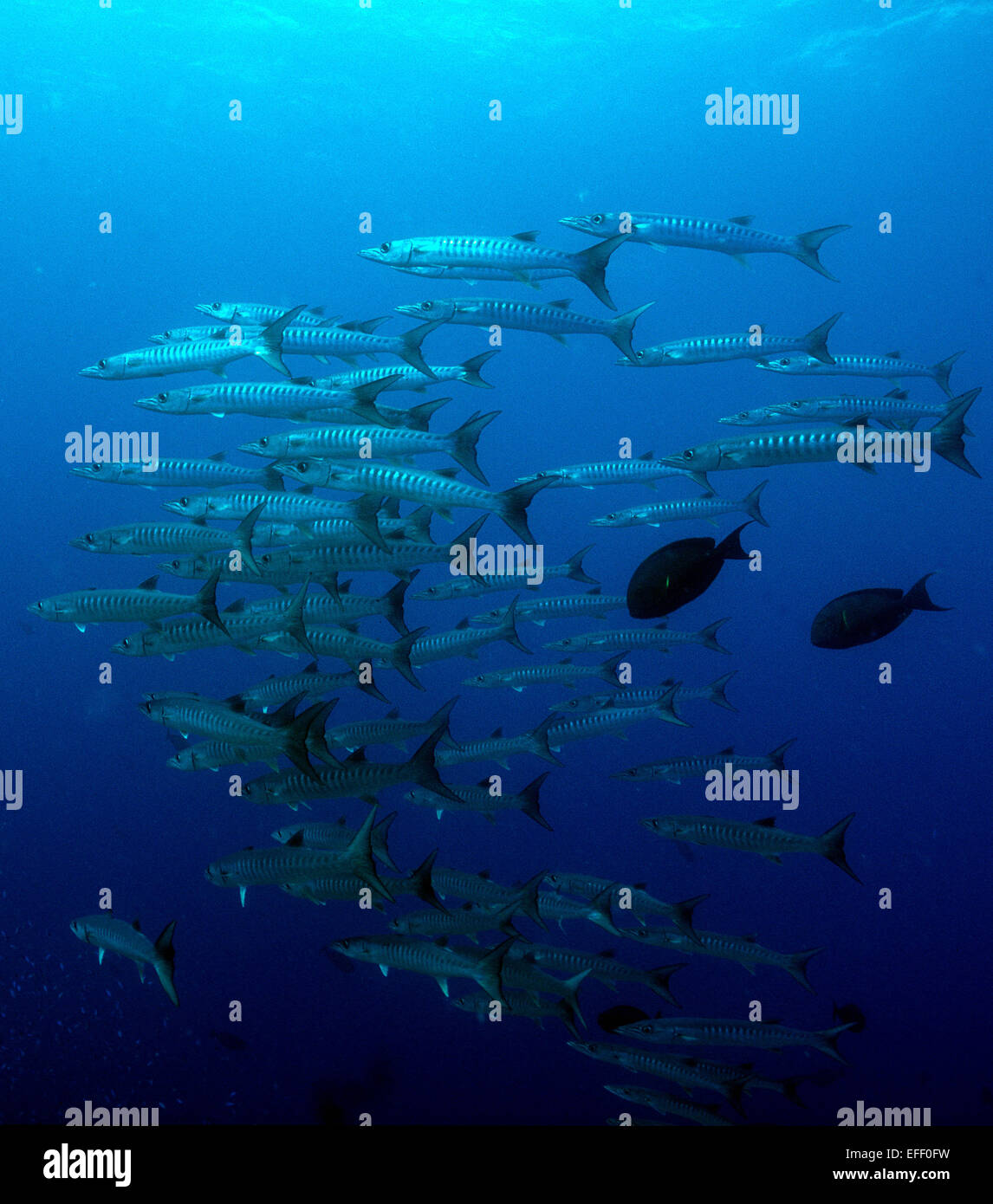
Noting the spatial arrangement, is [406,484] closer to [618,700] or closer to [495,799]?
[495,799]

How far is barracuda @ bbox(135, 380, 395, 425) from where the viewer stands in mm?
6043

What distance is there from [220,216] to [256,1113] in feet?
91.2

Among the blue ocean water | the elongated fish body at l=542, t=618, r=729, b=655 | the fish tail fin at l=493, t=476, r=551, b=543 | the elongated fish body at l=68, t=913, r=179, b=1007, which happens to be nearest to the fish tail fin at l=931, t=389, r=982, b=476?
the elongated fish body at l=542, t=618, r=729, b=655

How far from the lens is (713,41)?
22.8m

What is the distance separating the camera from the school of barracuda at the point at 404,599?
18.4 feet

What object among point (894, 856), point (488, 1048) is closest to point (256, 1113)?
point (488, 1048)

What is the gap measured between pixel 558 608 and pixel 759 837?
2.80 m

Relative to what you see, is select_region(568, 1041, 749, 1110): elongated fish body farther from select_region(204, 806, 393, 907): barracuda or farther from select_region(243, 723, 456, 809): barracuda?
select_region(243, 723, 456, 809): barracuda

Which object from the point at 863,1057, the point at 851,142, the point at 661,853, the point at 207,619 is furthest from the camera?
the point at 851,142

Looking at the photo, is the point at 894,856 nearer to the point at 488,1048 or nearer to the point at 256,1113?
the point at 488,1048

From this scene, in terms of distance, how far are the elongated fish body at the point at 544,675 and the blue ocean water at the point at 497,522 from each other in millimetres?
5470

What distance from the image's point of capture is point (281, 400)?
621 centimetres

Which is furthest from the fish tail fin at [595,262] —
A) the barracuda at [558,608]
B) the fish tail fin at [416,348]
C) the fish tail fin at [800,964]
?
the fish tail fin at [800,964]
